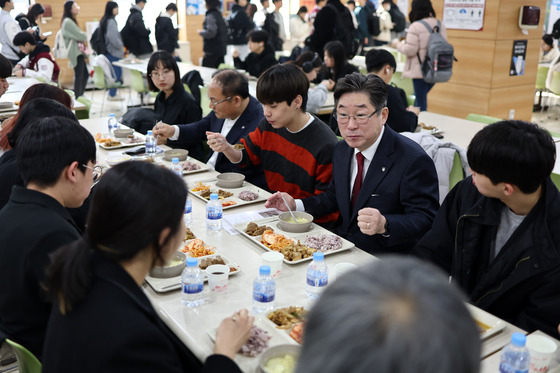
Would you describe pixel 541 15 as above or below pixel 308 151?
above

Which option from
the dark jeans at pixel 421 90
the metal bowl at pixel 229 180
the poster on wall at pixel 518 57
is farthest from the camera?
the poster on wall at pixel 518 57

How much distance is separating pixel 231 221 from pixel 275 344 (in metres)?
1.00

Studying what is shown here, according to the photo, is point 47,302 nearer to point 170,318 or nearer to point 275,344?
point 170,318

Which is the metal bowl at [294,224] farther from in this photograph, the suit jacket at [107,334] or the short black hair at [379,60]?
the short black hair at [379,60]

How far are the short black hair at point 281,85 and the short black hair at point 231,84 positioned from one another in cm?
60

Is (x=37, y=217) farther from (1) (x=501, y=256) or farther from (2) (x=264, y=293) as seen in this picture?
(1) (x=501, y=256)

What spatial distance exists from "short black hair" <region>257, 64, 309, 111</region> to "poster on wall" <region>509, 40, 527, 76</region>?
15.3 ft

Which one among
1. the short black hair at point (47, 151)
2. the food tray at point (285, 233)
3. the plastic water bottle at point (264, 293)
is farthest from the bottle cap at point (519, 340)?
the short black hair at point (47, 151)

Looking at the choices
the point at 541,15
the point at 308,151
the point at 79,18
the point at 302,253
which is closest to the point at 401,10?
the point at 541,15

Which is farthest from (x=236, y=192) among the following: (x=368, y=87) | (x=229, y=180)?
(x=368, y=87)

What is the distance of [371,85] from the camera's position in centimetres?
240

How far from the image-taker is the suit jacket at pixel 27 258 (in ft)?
5.06

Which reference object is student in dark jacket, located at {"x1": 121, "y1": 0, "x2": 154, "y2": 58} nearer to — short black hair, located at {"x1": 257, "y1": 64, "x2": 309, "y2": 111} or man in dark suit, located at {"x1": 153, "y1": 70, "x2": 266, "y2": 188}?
man in dark suit, located at {"x1": 153, "y1": 70, "x2": 266, "y2": 188}

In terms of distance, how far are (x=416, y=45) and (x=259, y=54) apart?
6.62 feet
